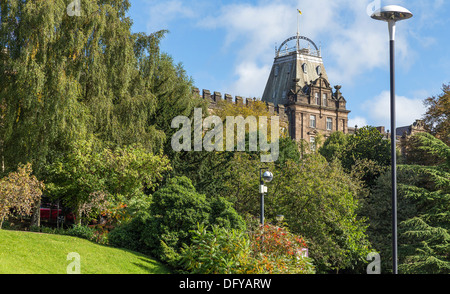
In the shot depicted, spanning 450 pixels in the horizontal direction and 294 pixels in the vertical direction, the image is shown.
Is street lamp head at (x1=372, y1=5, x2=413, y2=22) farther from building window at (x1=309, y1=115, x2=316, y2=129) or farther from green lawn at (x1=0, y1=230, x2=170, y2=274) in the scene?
building window at (x1=309, y1=115, x2=316, y2=129)

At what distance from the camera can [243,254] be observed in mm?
18906

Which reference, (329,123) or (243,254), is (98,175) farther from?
(329,123)

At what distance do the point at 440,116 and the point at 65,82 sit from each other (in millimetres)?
Answer: 26734

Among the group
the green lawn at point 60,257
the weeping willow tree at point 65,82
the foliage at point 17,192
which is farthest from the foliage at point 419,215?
the foliage at point 17,192

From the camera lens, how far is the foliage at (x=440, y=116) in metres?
37.8

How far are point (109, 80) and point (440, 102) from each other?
23444 millimetres

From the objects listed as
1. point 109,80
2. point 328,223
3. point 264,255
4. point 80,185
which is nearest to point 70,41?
point 109,80

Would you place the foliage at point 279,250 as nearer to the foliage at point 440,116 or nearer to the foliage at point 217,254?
the foliage at point 217,254

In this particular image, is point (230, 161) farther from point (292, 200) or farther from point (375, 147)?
point (375, 147)

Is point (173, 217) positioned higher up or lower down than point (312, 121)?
lower down

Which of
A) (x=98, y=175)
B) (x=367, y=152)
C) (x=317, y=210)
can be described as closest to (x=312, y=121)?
(x=367, y=152)

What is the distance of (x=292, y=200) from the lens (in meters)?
30.1

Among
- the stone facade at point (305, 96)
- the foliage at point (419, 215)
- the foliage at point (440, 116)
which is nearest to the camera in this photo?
the foliage at point (419, 215)

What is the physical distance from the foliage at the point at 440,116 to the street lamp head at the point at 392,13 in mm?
25872
